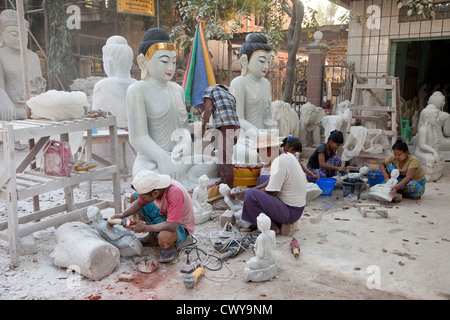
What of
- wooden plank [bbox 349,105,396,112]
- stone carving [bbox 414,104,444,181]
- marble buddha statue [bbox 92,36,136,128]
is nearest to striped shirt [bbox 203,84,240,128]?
marble buddha statue [bbox 92,36,136,128]

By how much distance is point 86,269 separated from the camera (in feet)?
10.7

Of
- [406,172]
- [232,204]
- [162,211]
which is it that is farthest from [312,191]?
[162,211]

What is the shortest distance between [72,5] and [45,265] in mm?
9724

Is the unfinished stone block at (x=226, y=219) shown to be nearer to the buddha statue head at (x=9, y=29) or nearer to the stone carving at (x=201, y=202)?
the stone carving at (x=201, y=202)

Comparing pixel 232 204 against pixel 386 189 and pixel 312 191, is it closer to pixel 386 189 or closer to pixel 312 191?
pixel 312 191

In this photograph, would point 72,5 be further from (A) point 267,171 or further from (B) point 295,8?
(A) point 267,171

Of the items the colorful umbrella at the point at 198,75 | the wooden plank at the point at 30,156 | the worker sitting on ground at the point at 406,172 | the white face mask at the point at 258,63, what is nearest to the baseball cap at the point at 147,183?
the wooden plank at the point at 30,156

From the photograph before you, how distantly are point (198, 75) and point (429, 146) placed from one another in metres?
4.42

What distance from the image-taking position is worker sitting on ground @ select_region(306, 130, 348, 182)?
5875 mm

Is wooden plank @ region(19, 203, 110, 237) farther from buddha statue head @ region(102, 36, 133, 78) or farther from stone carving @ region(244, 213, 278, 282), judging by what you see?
buddha statue head @ region(102, 36, 133, 78)

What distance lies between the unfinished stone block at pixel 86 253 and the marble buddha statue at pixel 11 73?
6273 mm

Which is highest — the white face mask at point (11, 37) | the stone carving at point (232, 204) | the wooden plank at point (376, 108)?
the white face mask at point (11, 37)

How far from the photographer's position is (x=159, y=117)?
510cm

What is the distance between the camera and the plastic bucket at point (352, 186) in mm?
5753
